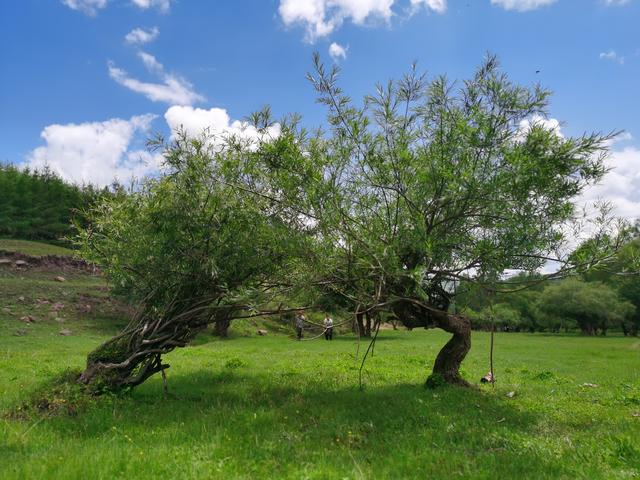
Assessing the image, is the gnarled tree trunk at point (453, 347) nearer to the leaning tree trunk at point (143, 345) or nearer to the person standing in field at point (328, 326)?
the person standing in field at point (328, 326)

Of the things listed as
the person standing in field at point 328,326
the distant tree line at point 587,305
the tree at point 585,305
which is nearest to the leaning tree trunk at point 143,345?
the person standing in field at point 328,326

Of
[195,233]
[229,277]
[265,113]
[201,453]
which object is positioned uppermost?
[265,113]

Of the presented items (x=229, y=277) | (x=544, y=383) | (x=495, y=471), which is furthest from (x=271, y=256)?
(x=544, y=383)

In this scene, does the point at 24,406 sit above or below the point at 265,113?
below

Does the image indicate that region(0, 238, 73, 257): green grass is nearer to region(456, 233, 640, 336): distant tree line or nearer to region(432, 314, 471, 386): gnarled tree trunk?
region(432, 314, 471, 386): gnarled tree trunk

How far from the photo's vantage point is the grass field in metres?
6.89

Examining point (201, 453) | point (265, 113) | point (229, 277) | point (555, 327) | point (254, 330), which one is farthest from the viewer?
point (555, 327)

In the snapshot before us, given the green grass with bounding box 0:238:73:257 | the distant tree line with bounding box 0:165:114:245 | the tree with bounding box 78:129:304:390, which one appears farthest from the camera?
the distant tree line with bounding box 0:165:114:245

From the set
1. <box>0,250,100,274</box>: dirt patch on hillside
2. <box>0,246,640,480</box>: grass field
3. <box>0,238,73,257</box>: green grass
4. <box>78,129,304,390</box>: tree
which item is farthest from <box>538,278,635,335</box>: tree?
<box>78,129,304,390</box>: tree

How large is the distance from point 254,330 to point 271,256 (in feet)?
108

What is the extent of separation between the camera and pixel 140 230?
1095cm

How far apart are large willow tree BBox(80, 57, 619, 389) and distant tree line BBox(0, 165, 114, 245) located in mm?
54327

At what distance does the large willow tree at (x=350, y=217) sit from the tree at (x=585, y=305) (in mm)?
70436

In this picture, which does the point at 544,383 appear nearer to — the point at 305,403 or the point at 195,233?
the point at 305,403
